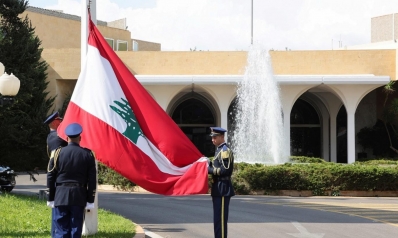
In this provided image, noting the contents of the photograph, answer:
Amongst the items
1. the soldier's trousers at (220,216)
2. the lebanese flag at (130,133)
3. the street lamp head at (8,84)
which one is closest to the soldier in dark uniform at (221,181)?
the soldier's trousers at (220,216)

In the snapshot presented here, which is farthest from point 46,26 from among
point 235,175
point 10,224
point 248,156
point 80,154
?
point 80,154

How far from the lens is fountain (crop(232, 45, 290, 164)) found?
31188mm

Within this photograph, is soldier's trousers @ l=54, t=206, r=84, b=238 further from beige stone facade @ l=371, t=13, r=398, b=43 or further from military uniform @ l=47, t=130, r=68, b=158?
beige stone facade @ l=371, t=13, r=398, b=43

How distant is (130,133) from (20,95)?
35.9ft

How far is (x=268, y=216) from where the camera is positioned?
15672mm

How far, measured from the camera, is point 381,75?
35875 millimetres

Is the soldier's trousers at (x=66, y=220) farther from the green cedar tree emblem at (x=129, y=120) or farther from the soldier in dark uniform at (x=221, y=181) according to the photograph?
A: the soldier in dark uniform at (x=221, y=181)

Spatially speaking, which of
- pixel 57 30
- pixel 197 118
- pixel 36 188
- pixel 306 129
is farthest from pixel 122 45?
pixel 36 188

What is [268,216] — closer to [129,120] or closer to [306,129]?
[129,120]

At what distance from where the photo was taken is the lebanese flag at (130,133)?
9.83m

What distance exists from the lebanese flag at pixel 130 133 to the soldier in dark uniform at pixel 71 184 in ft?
4.00

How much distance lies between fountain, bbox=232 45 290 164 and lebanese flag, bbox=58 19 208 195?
788 inches

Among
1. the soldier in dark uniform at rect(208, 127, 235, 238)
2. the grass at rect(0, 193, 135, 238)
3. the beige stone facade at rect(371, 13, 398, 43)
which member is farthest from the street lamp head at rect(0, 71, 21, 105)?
the beige stone facade at rect(371, 13, 398, 43)

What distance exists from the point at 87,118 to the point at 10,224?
10.4ft
